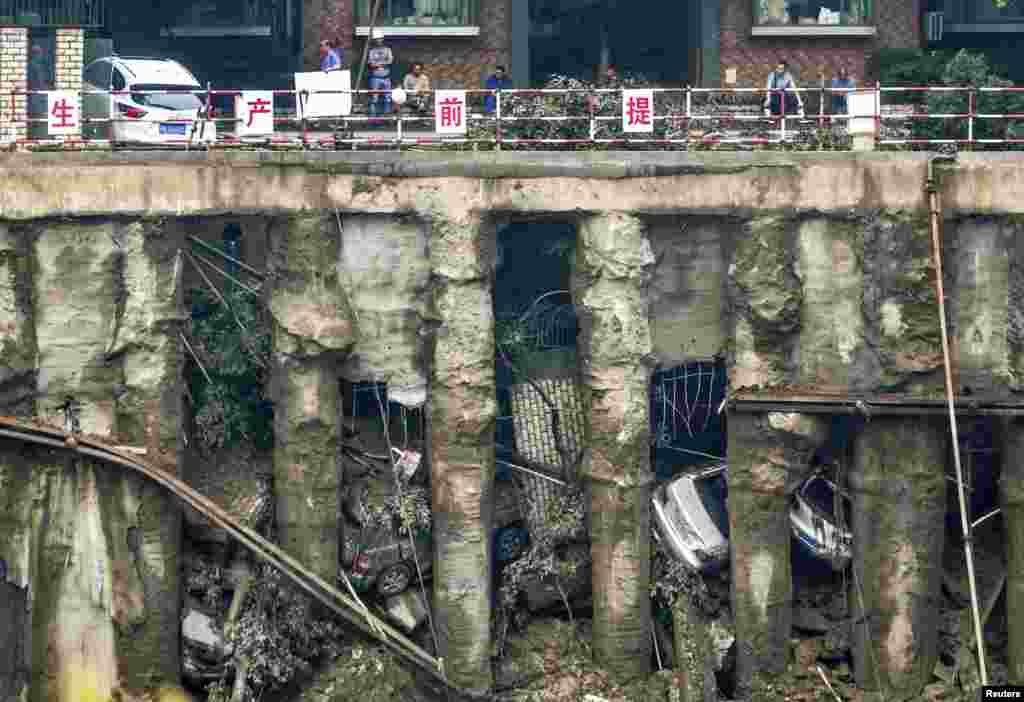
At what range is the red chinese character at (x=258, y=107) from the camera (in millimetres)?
33844

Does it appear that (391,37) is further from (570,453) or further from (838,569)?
(838,569)

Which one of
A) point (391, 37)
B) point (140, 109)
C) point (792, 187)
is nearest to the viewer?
point (792, 187)

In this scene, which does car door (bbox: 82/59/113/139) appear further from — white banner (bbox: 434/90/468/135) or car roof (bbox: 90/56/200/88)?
white banner (bbox: 434/90/468/135)

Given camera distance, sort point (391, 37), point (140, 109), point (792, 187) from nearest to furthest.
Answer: point (792, 187), point (140, 109), point (391, 37)

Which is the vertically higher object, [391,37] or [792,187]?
[391,37]

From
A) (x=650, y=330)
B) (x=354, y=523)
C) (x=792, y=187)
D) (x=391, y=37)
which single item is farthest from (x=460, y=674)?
(x=391, y=37)

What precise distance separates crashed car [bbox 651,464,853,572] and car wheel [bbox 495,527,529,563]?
199cm

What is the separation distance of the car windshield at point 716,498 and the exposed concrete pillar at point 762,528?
69 centimetres

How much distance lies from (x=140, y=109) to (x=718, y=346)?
Answer: 1010 cm

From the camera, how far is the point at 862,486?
33406mm

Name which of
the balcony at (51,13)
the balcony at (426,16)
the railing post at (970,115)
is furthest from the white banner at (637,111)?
the balcony at (51,13)

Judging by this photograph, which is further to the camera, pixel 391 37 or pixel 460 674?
pixel 391 37

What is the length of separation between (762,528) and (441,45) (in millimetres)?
11674

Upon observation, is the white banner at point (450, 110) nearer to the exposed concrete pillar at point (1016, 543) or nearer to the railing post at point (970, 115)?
the railing post at point (970, 115)
